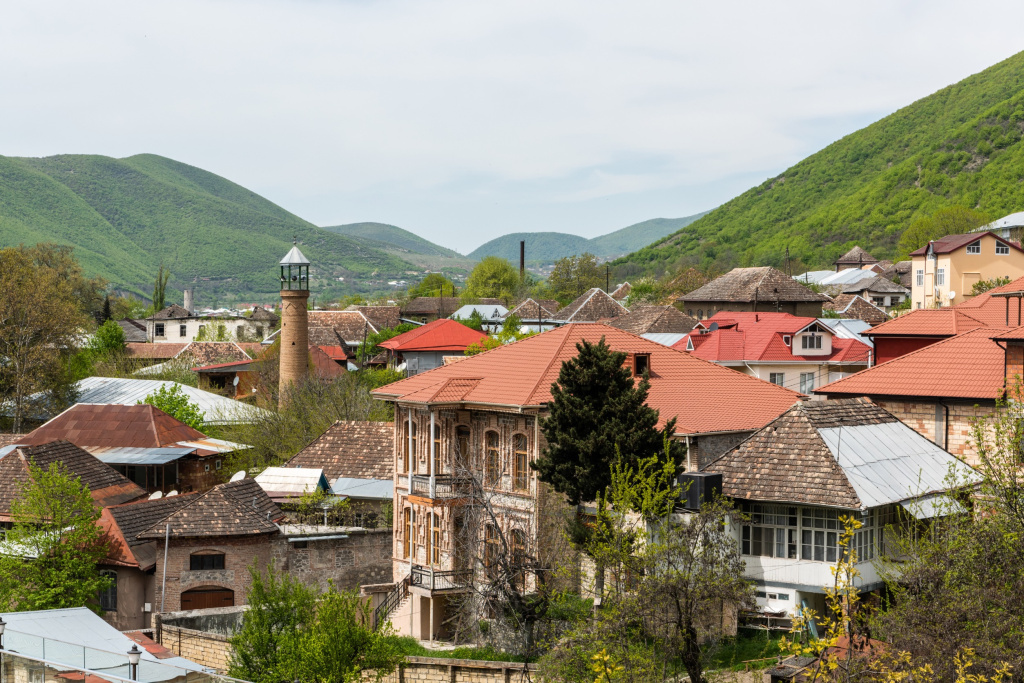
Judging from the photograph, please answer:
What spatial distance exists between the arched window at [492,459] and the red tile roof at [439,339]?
44.7 m

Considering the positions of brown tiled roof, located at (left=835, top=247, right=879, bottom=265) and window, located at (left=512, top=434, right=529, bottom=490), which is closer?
window, located at (left=512, top=434, right=529, bottom=490)

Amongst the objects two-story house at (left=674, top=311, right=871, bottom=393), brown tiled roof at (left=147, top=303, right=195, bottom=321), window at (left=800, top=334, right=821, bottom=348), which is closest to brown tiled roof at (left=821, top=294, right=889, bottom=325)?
two-story house at (left=674, top=311, right=871, bottom=393)

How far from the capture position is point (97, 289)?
125m

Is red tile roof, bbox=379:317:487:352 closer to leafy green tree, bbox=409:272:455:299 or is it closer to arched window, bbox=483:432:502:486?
arched window, bbox=483:432:502:486

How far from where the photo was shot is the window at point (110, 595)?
3256 cm

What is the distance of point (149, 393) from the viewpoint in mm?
60219

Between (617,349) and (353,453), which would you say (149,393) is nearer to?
(353,453)

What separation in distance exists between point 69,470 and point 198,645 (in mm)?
13419

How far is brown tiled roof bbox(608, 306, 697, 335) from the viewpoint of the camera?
234 feet

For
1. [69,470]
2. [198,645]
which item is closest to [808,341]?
[69,470]

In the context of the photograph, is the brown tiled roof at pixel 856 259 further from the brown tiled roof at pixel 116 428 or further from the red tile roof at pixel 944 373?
the red tile roof at pixel 944 373

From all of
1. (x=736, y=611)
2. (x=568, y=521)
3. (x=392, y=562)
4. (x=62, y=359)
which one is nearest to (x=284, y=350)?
(x=62, y=359)

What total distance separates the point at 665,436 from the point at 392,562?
43.1 feet

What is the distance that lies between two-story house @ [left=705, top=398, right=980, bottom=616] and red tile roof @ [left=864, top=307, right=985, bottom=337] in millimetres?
14005
